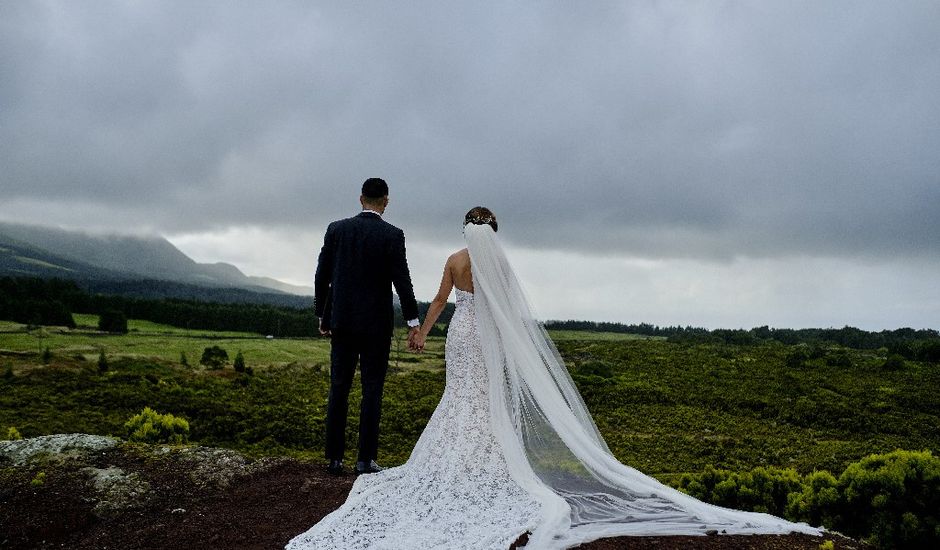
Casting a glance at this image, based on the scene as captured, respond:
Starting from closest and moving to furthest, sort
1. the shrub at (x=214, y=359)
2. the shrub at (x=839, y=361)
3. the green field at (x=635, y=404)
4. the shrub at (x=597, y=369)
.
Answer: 1. the green field at (x=635, y=404)
2. the shrub at (x=597, y=369)
3. the shrub at (x=214, y=359)
4. the shrub at (x=839, y=361)

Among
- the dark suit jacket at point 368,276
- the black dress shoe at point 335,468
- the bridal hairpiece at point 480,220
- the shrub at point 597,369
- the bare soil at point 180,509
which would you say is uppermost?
the bridal hairpiece at point 480,220

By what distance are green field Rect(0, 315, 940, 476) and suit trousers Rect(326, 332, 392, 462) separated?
13.8ft

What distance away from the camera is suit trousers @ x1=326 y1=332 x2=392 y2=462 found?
745 cm

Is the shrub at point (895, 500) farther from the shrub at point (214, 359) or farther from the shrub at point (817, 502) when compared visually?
the shrub at point (214, 359)

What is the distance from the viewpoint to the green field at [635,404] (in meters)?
12.3

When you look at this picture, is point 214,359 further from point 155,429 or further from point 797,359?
point 797,359

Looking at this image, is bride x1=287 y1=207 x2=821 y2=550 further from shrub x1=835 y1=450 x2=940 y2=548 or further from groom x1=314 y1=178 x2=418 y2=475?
shrub x1=835 y1=450 x2=940 y2=548

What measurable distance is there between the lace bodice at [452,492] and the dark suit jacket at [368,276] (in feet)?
2.56

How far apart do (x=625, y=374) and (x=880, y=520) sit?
13.9 metres

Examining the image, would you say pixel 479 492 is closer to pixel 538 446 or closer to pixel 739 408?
pixel 538 446

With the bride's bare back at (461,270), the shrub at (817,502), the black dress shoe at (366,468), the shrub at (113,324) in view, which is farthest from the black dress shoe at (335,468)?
the shrub at (113,324)

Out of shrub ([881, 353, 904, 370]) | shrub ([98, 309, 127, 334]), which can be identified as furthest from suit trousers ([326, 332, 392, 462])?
shrub ([98, 309, 127, 334])

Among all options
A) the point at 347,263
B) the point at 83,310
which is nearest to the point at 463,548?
the point at 347,263

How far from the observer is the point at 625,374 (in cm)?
1992
